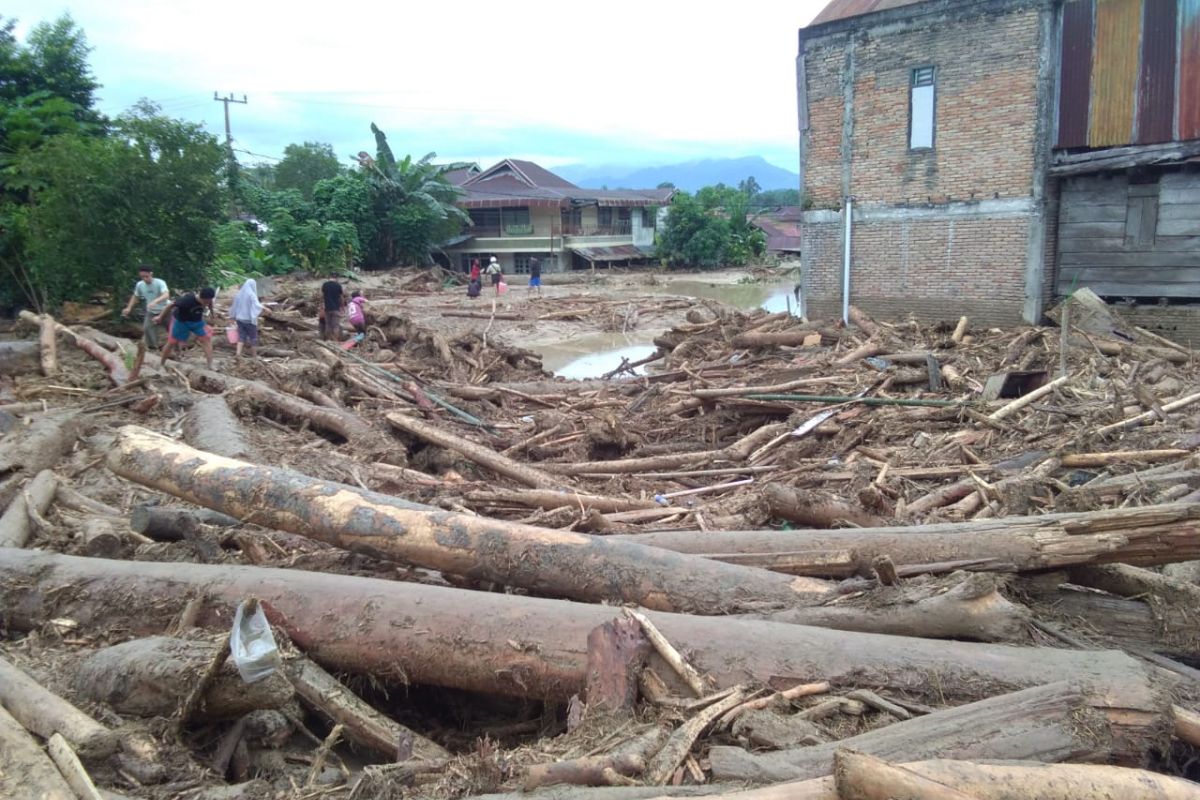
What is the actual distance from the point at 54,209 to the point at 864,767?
46.8 feet

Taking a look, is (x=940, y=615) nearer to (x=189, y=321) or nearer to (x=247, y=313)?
(x=189, y=321)

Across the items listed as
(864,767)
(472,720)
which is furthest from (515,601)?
(864,767)

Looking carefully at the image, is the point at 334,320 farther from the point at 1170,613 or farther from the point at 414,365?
the point at 1170,613

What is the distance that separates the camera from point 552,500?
655cm

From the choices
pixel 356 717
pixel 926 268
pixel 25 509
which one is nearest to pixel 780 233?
pixel 926 268

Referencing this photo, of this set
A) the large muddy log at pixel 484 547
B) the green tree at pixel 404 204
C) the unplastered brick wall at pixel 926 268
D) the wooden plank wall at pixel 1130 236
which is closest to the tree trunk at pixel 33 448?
the large muddy log at pixel 484 547

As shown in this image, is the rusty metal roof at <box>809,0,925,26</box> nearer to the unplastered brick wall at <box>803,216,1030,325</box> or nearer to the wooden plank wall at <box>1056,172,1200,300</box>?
the unplastered brick wall at <box>803,216,1030,325</box>

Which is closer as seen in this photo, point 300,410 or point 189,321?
point 300,410

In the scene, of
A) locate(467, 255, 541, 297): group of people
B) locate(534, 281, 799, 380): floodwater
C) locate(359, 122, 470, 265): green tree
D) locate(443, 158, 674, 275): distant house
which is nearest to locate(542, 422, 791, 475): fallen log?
locate(534, 281, 799, 380): floodwater

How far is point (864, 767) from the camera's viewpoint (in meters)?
2.22

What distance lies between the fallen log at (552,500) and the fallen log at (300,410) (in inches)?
85.1

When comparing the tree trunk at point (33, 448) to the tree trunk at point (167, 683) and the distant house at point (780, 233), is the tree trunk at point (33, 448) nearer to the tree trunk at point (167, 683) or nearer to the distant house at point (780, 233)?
the tree trunk at point (167, 683)

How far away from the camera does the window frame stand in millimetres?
15156

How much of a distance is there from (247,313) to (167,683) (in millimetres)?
9754
